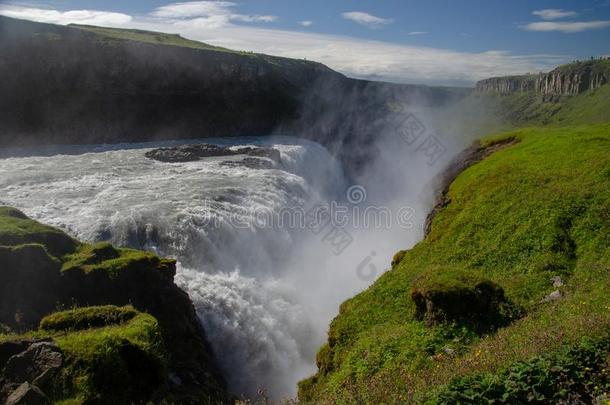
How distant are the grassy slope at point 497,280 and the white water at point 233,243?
199 inches

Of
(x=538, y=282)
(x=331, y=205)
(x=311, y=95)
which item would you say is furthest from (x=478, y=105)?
(x=538, y=282)

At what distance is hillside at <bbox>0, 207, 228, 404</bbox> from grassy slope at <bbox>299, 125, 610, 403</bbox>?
3.54 m

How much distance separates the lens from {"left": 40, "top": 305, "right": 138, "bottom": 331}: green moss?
993 centimetres

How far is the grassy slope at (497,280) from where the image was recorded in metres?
7.98

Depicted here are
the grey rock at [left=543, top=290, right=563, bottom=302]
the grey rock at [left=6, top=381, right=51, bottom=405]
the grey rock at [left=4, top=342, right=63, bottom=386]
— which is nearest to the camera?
the grey rock at [left=6, top=381, right=51, bottom=405]

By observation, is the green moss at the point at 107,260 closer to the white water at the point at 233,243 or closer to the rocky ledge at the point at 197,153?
the white water at the point at 233,243

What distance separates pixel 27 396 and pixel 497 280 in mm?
11763

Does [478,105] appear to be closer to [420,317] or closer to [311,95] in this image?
[311,95]

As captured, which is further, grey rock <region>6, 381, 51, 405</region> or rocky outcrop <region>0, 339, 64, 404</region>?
rocky outcrop <region>0, 339, 64, 404</region>

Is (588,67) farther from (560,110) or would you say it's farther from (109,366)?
(109,366)

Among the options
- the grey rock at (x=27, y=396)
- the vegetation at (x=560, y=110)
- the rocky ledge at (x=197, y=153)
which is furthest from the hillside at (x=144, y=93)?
the vegetation at (x=560, y=110)

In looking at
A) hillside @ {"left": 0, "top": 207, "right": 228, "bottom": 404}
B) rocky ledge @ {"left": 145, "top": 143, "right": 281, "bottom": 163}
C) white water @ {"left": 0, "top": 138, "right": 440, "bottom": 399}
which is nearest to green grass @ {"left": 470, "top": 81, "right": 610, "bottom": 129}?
rocky ledge @ {"left": 145, "top": 143, "right": 281, "bottom": 163}

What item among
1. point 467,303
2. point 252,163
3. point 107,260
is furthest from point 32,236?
point 252,163

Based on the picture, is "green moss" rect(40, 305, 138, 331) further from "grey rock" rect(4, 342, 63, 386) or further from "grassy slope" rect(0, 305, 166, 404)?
"grey rock" rect(4, 342, 63, 386)
